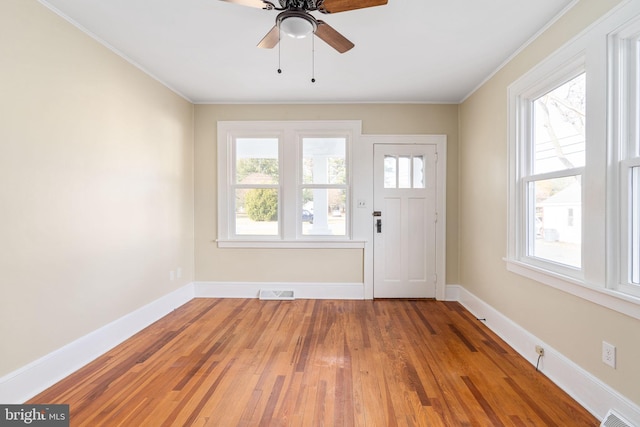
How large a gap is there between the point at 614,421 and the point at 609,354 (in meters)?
0.34

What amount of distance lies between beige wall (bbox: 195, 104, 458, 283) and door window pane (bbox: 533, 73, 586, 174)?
1.43 metres

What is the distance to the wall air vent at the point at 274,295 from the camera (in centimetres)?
387

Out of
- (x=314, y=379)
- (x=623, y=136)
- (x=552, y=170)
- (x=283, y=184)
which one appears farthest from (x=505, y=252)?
(x=283, y=184)

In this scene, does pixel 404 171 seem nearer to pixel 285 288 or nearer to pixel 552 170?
pixel 552 170

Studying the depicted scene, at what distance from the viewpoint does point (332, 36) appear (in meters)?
Answer: 1.92

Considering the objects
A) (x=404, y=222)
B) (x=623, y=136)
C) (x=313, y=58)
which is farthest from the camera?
(x=404, y=222)

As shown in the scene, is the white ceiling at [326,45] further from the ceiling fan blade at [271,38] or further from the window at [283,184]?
the window at [283,184]

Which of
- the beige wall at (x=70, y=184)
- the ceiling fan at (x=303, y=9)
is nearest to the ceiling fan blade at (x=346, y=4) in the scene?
the ceiling fan at (x=303, y=9)

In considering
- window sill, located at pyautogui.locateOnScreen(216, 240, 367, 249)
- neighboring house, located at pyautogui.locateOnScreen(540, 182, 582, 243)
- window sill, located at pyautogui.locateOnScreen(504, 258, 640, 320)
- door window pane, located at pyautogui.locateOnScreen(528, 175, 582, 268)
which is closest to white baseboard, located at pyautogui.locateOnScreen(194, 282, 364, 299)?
window sill, located at pyautogui.locateOnScreen(216, 240, 367, 249)

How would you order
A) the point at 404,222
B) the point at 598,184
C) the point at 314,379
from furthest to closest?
the point at 404,222 → the point at 314,379 → the point at 598,184

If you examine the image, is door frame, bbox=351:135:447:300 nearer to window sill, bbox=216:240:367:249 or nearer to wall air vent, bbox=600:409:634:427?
window sill, bbox=216:240:367:249

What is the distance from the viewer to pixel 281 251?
395cm

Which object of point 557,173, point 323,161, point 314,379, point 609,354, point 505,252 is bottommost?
point 314,379

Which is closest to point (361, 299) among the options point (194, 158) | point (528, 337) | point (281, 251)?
point (281, 251)
